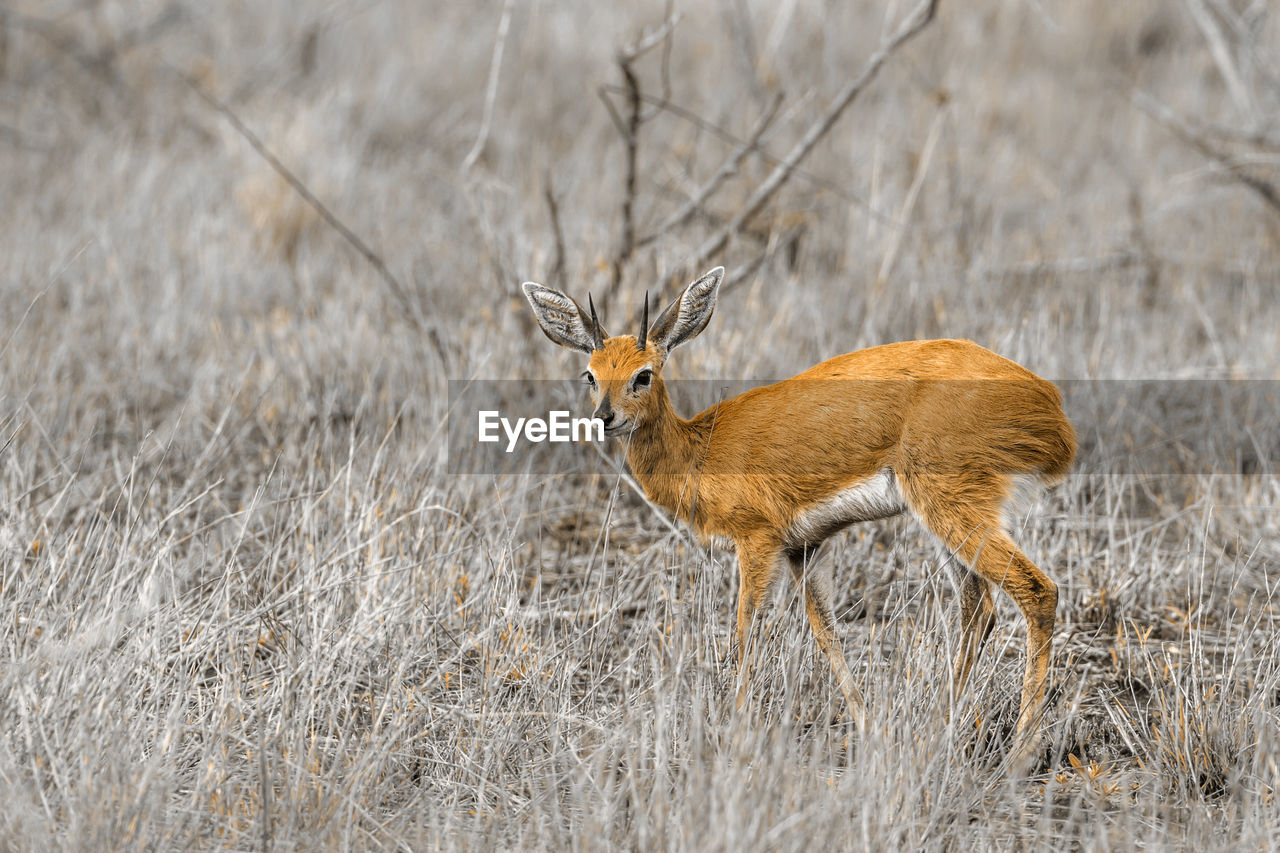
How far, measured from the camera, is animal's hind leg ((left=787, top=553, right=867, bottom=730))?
350cm

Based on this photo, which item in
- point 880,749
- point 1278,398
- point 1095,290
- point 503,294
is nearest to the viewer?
point 880,749

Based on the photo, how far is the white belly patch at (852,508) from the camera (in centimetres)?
338

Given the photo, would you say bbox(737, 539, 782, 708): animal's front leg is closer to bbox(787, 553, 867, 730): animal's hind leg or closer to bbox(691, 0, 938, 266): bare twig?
bbox(787, 553, 867, 730): animal's hind leg

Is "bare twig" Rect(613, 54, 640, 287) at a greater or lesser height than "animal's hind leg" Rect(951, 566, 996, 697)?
greater

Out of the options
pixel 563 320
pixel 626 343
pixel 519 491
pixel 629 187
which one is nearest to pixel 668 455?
pixel 626 343

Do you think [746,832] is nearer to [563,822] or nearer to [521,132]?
[563,822]

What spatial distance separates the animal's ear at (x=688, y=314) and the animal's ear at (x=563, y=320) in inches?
6.7

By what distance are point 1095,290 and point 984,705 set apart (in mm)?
4568

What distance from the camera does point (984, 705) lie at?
341 centimetres

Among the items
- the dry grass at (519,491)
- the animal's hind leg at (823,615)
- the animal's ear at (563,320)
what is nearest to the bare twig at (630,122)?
the dry grass at (519,491)

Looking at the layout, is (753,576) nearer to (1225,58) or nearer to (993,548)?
(993,548)

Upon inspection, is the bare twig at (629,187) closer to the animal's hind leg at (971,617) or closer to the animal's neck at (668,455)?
the animal's neck at (668,455)

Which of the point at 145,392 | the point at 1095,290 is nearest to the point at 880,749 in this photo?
the point at 145,392

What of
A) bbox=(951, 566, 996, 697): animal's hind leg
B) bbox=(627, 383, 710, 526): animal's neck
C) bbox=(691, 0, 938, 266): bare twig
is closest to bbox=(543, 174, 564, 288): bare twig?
bbox=(691, 0, 938, 266): bare twig
